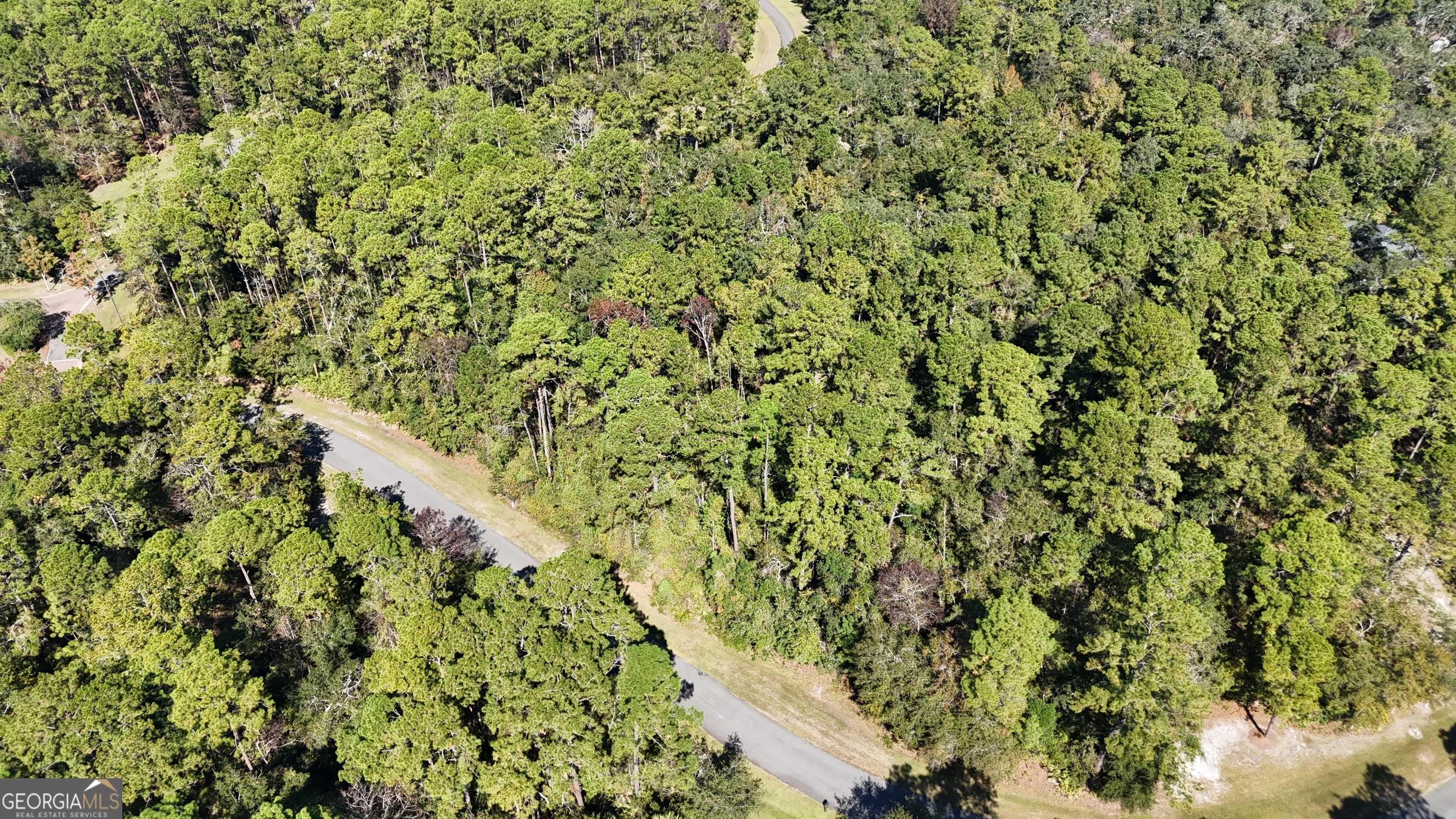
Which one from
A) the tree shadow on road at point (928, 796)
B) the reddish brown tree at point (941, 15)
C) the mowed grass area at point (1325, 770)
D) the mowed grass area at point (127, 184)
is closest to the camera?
the tree shadow on road at point (928, 796)

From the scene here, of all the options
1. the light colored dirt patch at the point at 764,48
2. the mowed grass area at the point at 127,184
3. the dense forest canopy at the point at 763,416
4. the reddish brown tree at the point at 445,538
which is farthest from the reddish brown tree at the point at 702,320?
the mowed grass area at the point at 127,184

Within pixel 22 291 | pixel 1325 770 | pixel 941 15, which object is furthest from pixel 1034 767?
pixel 22 291

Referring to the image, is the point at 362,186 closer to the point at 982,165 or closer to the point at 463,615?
the point at 463,615

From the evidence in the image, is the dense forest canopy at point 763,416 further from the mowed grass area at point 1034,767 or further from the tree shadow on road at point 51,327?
the tree shadow on road at point 51,327

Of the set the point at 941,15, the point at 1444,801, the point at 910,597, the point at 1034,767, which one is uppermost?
the point at 941,15

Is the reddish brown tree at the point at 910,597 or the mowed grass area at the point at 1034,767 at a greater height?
the reddish brown tree at the point at 910,597

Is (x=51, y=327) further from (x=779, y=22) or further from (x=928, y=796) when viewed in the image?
(x=779, y=22)
